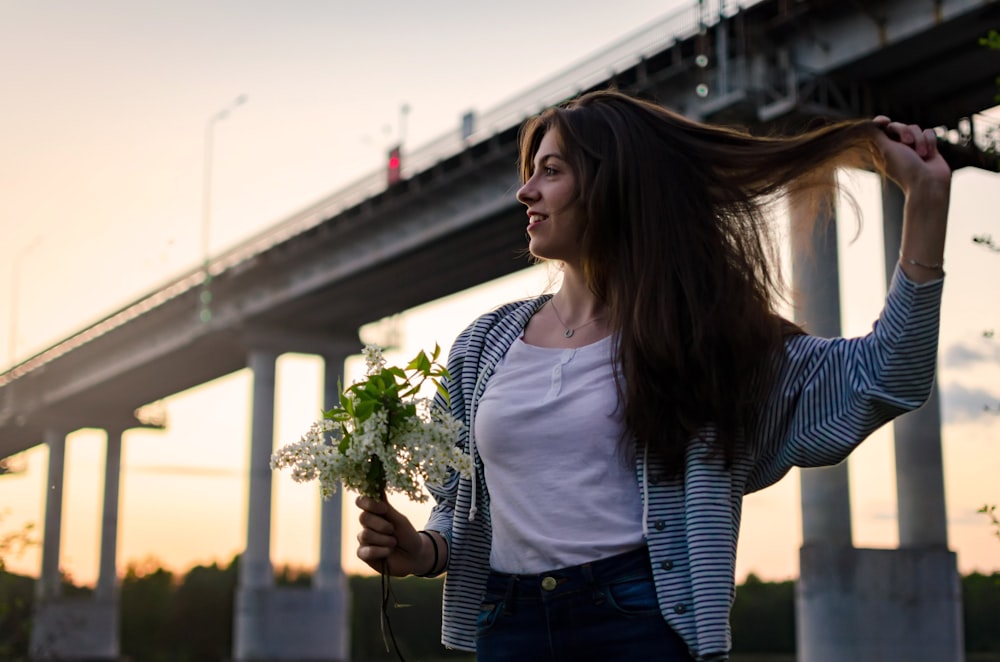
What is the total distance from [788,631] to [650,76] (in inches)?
2432

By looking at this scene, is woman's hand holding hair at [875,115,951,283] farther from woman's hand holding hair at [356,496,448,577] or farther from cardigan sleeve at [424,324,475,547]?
woman's hand holding hair at [356,496,448,577]

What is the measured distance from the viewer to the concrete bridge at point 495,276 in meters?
→ 21.0

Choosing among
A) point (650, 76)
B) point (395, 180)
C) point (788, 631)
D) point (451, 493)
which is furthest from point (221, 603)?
point (451, 493)

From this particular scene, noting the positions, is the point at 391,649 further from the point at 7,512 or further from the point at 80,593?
the point at 80,593

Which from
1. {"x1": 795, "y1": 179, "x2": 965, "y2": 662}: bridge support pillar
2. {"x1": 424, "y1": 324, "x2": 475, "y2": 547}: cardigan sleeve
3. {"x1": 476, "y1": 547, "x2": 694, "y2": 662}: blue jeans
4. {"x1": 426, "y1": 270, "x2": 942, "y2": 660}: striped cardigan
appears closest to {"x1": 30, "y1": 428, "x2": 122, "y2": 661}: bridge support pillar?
{"x1": 795, "y1": 179, "x2": 965, "y2": 662}: bridge support pillar

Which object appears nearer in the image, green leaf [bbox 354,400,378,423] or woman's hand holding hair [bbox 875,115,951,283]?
woman's hand holding hair [bbox 875,115,951,283]

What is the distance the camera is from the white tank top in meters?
2.97

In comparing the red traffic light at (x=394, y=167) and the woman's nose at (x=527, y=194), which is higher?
the red traffic light at (x=394, y=167)

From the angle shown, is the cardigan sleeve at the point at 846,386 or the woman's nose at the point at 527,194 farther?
the woman's nose at the point at 527,194

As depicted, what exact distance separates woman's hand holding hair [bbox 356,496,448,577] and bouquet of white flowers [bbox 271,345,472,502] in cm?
4

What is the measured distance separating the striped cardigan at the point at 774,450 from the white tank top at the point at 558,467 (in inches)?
3.1

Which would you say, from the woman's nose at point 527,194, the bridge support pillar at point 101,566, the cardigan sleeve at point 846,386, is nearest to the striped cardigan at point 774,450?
the cardigan sleeve at point 846,386

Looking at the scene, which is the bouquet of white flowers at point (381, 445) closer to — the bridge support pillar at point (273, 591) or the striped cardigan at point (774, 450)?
the striped cardigan at point (774, 450)

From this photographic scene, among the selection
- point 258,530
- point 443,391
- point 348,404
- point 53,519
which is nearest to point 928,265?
point 443,391
